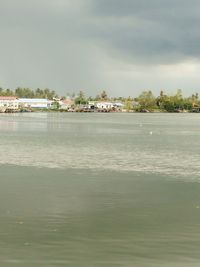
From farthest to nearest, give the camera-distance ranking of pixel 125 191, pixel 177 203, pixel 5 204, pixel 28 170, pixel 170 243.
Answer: pixel 28 170 → pixel 125 191 → pixel 177 203 → pixel 5 204 → pixel 170 243

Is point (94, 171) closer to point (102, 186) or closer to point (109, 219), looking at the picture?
point (102, 186)

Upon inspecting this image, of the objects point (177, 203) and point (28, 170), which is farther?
point (28, 170)

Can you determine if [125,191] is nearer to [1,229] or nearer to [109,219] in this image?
[109,219]

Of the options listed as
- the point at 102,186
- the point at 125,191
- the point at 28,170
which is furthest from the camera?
the point at 28,170

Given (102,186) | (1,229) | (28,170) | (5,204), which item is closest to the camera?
(1,229)

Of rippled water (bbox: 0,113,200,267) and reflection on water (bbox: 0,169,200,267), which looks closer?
reflection on water (bbox: 0,169,200,267)

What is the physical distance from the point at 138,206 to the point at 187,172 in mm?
13437

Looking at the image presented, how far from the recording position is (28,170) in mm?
33875

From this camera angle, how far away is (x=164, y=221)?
18.6 meters

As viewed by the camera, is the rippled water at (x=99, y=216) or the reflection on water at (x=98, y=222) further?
the rippled water at (x=99, y=216)

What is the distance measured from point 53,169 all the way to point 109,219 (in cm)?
1677

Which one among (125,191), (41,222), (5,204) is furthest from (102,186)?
(41,222)

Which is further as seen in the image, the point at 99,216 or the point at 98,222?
the point at 99,216

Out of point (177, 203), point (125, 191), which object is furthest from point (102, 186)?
point (177, 203)
